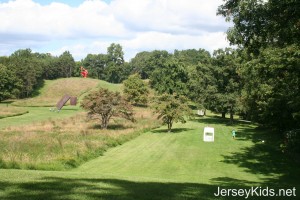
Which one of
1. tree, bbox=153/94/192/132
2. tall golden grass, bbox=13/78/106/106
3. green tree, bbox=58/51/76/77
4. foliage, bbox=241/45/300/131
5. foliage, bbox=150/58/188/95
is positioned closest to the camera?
foliage, bbox=241/45/300/131

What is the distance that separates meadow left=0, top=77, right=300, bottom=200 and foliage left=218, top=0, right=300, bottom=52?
7.19 m

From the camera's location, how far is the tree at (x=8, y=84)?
96.4 meters

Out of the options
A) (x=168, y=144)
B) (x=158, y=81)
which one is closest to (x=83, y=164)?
(x=168, y=144)

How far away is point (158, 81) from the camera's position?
112 m

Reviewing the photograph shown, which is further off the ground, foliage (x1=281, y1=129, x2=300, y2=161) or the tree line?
the tree line

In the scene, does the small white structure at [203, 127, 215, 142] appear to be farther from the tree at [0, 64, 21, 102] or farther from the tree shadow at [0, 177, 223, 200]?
the tree at [0, 64, 21, 102]

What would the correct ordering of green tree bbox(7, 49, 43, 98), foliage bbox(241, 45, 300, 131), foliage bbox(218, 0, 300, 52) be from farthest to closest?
1. green tree bbox(7, 49, 43, 98)
2. foliage bbox(241, 45, 300, 131)
3. foliage bbox(218, 0, 300, 52)

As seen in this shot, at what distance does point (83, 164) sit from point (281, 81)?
54.8 feet

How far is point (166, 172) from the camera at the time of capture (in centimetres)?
2184

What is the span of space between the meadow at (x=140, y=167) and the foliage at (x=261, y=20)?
7186 mm

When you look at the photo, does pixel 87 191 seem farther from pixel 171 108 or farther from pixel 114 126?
pixel 114 126

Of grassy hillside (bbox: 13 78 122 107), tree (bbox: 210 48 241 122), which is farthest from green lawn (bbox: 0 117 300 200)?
grassy hillside (bbox: 13 78 122 107)

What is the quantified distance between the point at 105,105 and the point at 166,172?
2377 cm

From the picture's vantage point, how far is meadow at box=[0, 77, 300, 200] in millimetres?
10266
